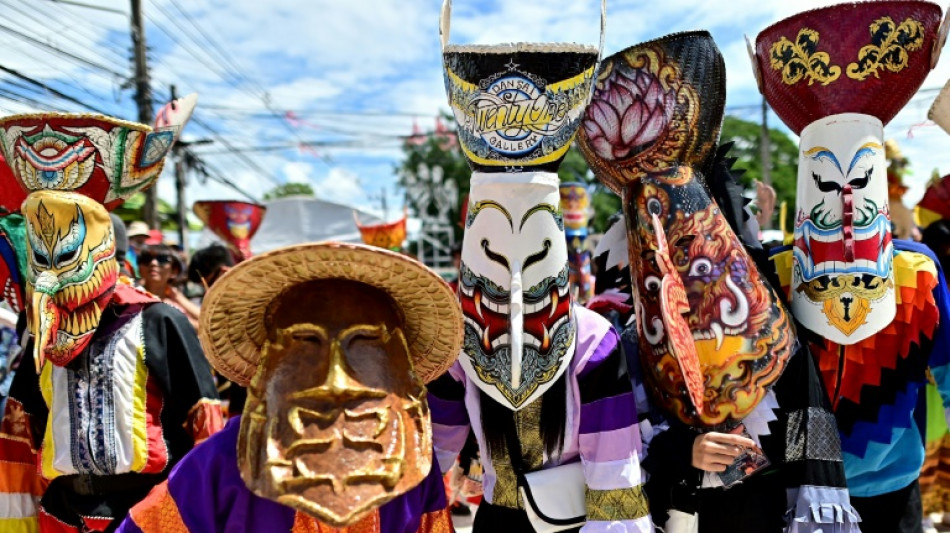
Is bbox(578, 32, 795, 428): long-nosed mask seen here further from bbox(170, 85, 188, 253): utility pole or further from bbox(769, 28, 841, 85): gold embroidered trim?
bbox(170, 85, 188, 253): utility pole

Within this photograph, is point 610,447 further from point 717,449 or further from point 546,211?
point 546,211

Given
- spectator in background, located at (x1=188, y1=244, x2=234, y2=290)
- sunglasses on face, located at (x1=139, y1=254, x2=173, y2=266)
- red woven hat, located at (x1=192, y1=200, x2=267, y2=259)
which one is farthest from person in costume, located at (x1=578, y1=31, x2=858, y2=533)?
red woven hat, located at (x1=192, y1=200, x2=267, y2=259)

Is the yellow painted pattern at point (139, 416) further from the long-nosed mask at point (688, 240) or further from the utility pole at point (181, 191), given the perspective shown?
the utility pole at point (181, 191)

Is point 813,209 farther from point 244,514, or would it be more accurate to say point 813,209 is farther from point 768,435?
point 244,514

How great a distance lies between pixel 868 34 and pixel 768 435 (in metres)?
1.14

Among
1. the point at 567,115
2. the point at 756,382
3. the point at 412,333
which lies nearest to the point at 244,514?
the point at 412,333

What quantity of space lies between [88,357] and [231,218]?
508 cm

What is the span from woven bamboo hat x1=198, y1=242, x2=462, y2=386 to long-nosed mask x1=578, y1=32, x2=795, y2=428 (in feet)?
2.17

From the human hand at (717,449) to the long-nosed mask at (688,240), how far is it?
67 millimetres

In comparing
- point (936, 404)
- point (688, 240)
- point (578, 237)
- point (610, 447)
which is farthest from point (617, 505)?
point (578, 237)

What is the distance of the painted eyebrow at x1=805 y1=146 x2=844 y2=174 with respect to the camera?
2.06m

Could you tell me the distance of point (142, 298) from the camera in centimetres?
270

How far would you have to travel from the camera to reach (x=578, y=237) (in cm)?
579

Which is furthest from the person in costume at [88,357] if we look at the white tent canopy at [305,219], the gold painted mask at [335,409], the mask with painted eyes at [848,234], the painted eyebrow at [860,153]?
the white tent canopy at [305,219]
